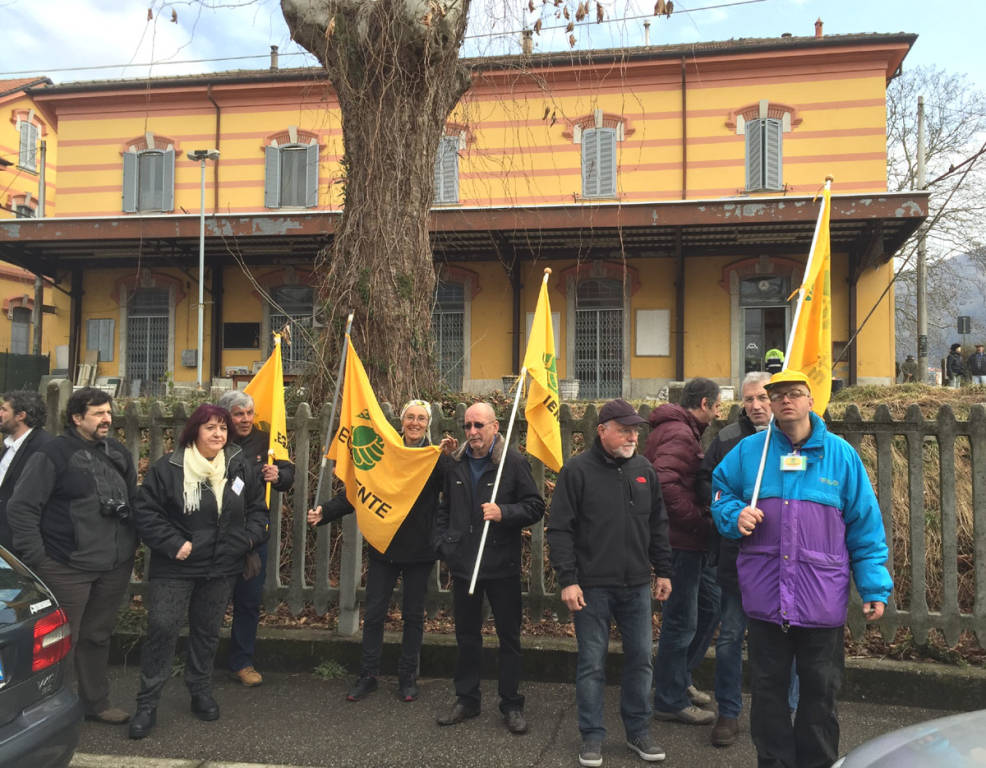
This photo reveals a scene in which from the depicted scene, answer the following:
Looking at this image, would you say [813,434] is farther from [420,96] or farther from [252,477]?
[420,96]

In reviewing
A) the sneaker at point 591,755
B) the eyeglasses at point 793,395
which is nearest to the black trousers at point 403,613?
the sneaker at point 591,755

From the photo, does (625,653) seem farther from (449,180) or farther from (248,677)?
(449,180)

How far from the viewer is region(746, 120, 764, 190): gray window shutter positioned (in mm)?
18438

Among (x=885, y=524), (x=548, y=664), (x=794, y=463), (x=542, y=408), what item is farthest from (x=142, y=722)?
(x=885, y=524)

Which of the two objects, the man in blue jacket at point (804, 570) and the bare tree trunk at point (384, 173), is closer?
the man in blue jacket at point (804, 570)

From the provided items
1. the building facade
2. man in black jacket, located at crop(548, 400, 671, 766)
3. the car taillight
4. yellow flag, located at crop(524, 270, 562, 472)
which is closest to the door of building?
the building facade

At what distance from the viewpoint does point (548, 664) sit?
193 inches

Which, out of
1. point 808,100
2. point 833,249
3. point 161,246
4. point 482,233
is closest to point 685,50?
point 808,100

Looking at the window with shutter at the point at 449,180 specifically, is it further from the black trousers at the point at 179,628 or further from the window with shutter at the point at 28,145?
the window with shutter at the point at 28,145

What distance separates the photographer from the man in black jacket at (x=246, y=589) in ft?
16.1

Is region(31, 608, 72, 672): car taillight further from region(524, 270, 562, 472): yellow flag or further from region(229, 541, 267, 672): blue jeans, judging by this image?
region(524, 270, 562, 472): yellow flag

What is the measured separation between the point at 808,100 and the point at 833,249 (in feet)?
12.8

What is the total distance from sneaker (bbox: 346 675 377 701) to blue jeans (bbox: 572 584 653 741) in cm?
145

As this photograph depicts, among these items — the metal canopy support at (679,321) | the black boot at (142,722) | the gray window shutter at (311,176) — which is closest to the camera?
the black boot at (142,722)
